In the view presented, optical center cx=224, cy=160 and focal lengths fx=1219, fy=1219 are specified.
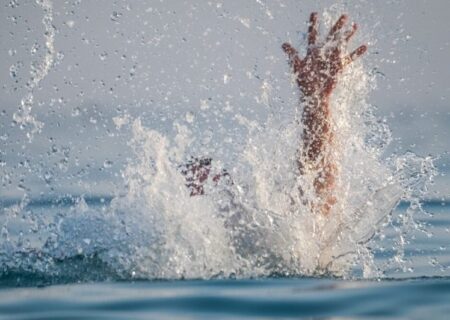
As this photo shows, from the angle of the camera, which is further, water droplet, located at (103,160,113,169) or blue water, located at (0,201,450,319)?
water droplet, located at (103,160,113,169)

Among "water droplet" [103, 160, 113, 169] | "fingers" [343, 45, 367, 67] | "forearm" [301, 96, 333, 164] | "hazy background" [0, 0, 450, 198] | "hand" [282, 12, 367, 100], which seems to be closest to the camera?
"forearm" [301, 96, 333, 164]

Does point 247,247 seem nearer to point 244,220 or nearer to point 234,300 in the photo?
point 244,220

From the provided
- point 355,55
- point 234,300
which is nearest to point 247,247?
point 234,300

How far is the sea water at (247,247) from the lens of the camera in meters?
5.92

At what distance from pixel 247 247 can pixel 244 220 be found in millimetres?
295

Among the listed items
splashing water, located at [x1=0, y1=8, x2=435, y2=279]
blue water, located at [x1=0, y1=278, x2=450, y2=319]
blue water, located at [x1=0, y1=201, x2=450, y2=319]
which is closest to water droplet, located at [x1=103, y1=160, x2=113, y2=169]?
splashing water, located at [x1=0, y1=8, x2=435, y2=279]

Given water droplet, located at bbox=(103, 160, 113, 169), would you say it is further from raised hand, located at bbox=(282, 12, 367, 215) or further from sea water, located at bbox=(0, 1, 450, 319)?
raised hand, located at bbox=(282, 12, 367, 215)

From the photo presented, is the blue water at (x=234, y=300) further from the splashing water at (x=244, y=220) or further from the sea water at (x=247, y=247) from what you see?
the splashing water at (x=244, y=220)

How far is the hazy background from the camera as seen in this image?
14.9 meters

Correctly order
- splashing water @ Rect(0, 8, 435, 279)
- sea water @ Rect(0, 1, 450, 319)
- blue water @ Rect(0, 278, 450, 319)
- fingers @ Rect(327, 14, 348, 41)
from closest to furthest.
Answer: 1. blue water @ Rect(0, 278, 450, 319)
2. sea water @ Rect(0, 1, 450, 319)
3. splashing water @ Rect(0, 8, 435, 279)
4. fingers @ Rect(327, 14, 348, 41)

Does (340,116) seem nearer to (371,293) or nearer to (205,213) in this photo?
(205,213)

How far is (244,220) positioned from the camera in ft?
25.8

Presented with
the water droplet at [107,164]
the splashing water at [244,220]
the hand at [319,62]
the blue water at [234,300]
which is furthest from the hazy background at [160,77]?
the blue water at [234,300]

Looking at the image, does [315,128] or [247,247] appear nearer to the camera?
[247,247]
